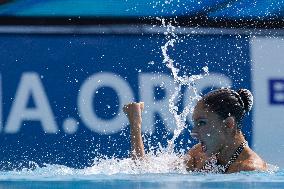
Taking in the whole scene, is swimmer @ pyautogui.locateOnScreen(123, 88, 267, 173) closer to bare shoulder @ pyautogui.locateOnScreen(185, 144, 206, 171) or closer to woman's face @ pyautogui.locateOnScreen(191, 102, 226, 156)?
woman's face @ pyautogui.locateOnScreen(191, 102, 226, 156)

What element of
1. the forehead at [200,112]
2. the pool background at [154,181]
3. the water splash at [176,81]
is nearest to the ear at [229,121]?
the forehead at [200,112]

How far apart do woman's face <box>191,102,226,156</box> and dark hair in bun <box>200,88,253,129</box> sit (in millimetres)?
32

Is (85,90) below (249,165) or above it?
above

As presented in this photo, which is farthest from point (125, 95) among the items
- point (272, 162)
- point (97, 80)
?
point (272, 162)

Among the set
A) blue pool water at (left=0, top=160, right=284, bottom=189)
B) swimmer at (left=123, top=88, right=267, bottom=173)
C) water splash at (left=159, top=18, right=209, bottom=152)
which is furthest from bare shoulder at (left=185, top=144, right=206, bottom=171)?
water splash at (left=159, top=18, right=209, bottom=152)

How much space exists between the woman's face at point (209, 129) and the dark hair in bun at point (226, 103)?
0.11 feet

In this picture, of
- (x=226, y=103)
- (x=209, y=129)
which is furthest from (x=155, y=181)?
(x=226, y=103)

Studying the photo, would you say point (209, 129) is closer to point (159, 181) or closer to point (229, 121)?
point (229, 121)

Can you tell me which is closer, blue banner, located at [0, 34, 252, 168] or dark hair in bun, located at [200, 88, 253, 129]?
dark hair in bun, located at [200, 88, 253, 129]

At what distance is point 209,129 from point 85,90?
1.90m

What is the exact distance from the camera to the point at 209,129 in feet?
14.7

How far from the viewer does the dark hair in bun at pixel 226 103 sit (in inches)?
178

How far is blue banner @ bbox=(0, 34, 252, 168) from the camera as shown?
20.3 ft

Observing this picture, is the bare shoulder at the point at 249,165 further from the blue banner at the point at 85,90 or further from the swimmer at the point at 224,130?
the blue banner at the point at 85,90
